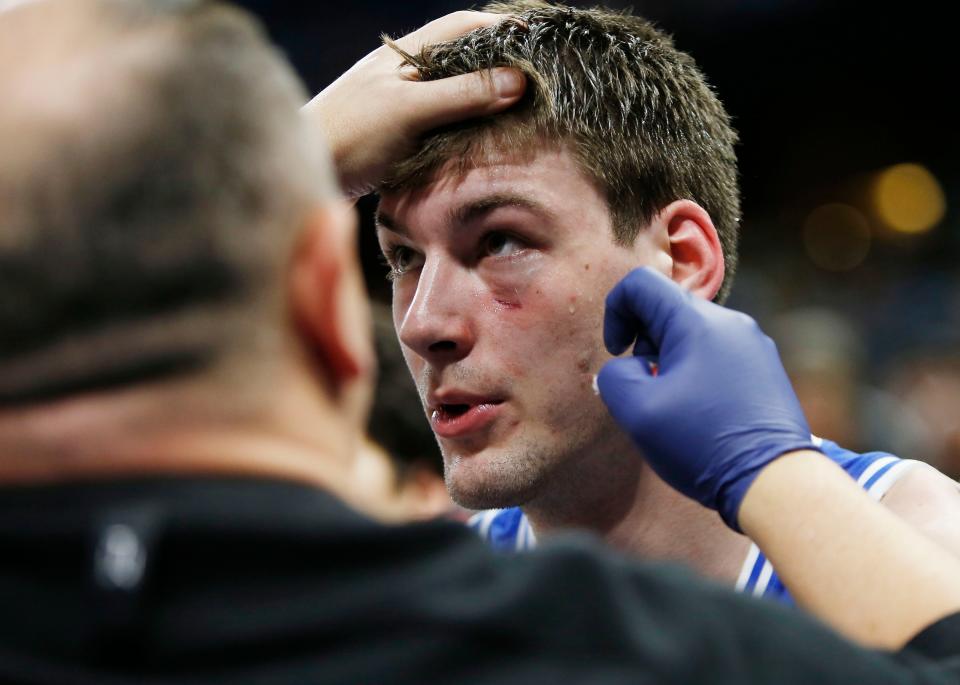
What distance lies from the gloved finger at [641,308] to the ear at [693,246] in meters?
0.37

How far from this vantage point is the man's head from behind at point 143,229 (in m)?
0.75

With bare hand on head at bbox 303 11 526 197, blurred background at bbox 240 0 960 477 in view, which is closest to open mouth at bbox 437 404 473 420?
bare hand on head at bbox 303 11 526 197

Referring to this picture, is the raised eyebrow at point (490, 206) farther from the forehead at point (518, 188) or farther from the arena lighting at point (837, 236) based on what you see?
the arena lighting at point (837, 236)

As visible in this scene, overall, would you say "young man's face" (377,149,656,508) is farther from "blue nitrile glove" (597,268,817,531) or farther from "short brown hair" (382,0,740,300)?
"blue nitrile glove" (597,268,817,531)

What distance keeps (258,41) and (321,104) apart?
122 cm

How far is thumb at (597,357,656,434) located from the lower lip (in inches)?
12.4

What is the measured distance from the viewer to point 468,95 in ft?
6.24

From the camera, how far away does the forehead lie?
1878mm

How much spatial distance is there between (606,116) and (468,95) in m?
0.28

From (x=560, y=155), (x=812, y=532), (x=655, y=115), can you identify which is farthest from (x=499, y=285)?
(x=812, y=532)

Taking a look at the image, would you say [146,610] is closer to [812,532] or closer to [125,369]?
[125,369]

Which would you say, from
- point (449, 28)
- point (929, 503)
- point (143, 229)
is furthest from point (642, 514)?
point (143, 229)

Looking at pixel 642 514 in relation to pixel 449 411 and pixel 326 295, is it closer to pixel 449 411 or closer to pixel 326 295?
pixel 449 411

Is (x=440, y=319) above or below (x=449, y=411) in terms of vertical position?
above
